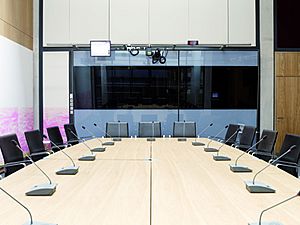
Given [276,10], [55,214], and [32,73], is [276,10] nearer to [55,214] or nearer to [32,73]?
[32,73]

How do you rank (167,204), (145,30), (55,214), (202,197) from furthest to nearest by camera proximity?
(145,30) < (202,197) < (167,204) < (55,214)

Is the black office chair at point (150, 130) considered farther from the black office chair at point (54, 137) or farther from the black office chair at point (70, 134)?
the black office chair at point (54, 137)

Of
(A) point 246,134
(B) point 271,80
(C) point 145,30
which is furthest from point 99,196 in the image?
(B) point 271,80

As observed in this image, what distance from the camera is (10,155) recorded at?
436cm

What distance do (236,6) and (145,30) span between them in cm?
205

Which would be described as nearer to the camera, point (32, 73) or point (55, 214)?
point (55, 214)

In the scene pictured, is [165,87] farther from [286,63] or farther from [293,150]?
[293,150]

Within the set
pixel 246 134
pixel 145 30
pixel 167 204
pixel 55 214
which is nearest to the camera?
pixel 55 214

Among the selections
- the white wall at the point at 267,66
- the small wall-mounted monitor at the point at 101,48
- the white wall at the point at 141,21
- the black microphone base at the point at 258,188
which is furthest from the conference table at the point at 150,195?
the white wall at the point at 267,66

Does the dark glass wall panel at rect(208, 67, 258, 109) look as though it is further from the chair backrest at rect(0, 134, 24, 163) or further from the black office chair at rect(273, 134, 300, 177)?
the chair backrest at rect(0, 134, 24, 163)

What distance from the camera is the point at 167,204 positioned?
2.37 meters

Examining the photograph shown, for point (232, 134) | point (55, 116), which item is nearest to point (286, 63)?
point (232, 134)

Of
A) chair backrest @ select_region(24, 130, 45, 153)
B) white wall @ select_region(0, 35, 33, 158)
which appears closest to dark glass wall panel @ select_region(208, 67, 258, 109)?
white wall @ select_region(0, 35, 33, 158)

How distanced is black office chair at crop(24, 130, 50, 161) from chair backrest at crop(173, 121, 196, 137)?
3028 mm
